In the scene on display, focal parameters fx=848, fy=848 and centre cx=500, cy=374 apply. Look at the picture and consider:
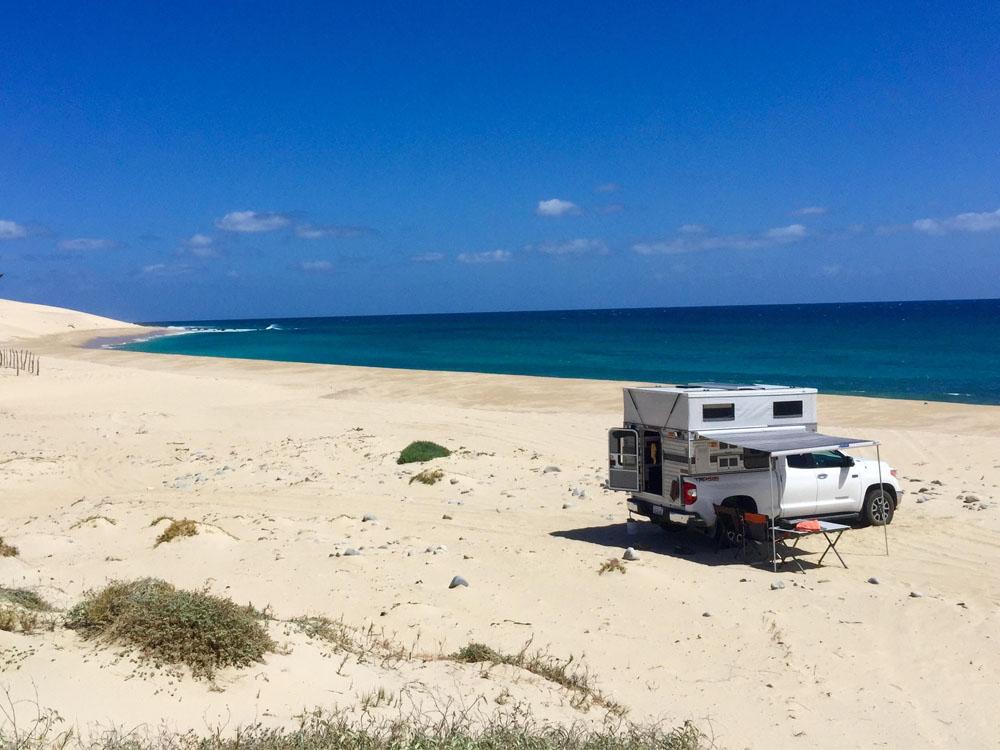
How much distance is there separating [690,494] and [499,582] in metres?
3.33

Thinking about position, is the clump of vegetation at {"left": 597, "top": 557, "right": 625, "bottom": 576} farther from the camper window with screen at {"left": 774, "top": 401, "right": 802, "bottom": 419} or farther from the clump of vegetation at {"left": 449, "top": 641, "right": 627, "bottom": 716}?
the camper window with screen at {"left": 774, "top": 401, "right": 802, "bottom": 419}

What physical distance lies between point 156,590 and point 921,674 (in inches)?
294

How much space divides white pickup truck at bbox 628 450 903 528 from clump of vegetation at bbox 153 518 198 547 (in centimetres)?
686

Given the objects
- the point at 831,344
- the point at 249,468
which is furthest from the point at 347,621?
the point at 831,344

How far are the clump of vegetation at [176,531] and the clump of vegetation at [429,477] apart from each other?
18.6 feet

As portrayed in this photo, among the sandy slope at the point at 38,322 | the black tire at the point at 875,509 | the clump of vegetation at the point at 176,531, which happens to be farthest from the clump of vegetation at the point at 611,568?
the sandy slope at the point at 38,322

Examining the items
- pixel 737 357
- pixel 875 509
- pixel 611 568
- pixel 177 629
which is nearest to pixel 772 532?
pixel 611 568

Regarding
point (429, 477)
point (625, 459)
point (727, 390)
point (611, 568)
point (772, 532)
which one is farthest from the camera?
point (429, 477)

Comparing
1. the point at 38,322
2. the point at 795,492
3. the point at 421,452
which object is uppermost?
the point at 38,322

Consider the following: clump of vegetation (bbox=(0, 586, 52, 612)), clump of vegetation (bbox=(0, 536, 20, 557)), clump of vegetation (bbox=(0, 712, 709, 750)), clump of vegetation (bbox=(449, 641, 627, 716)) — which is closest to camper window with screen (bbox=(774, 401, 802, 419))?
clump of vegetation (bbox=(449, 641, 627, 716))

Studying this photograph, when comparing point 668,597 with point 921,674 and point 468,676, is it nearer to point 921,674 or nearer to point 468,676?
point 921,674

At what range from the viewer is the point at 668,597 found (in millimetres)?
10570

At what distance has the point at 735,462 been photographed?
13148 millimetres

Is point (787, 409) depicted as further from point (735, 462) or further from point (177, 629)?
point (177, 629)
